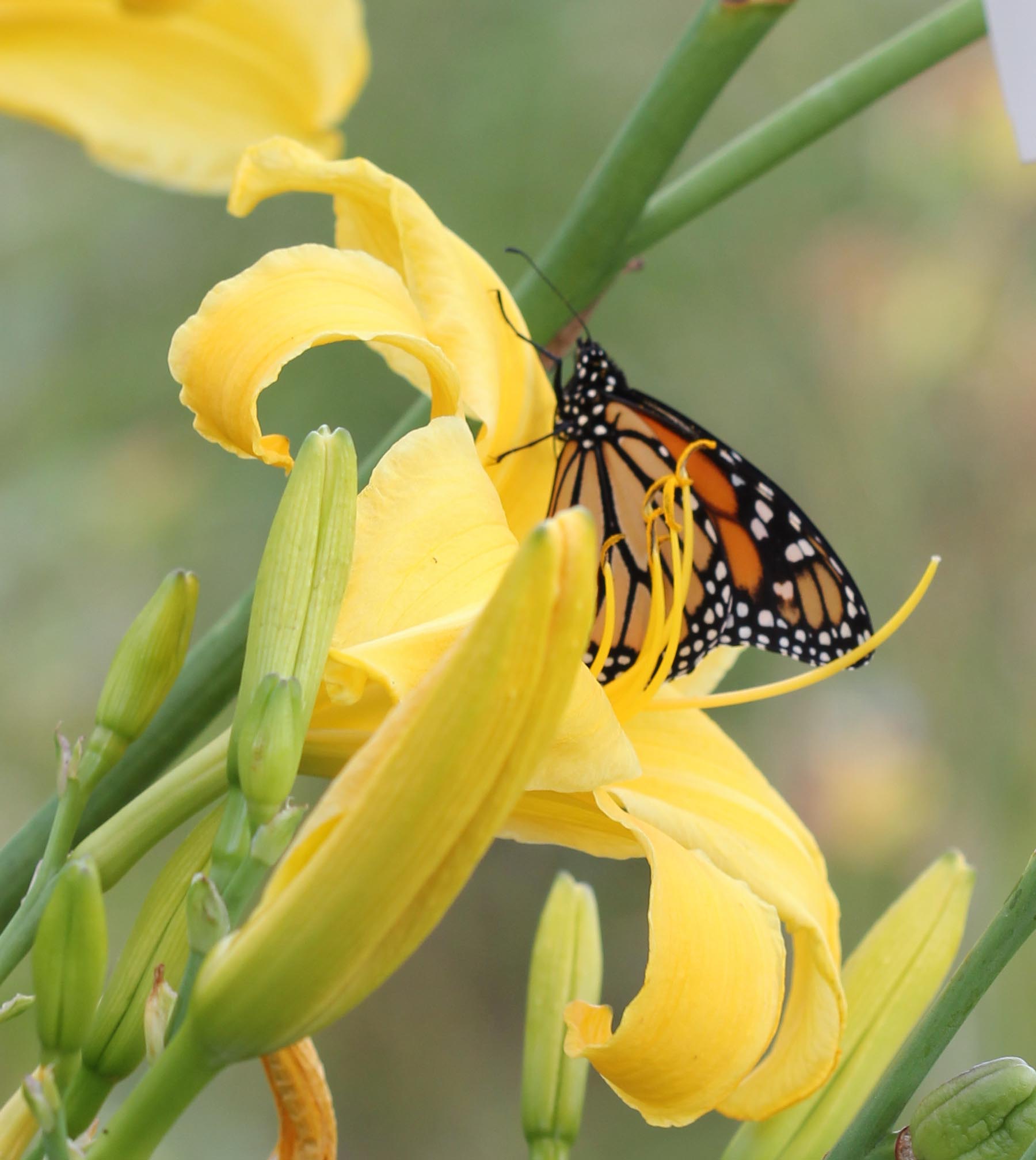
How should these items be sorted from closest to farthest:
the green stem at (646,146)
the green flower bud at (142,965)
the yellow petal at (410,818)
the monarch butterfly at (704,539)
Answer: the yellow petal at (410,818) → the green flower bud at (142,965) → the green stem at (646,146) → the monarch butterfly at (704,539)

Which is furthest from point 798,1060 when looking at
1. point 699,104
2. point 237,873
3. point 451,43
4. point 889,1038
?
point 451,43

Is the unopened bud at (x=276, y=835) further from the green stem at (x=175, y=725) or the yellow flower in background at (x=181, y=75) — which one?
the yellow flower in background at (x=181, y=75)

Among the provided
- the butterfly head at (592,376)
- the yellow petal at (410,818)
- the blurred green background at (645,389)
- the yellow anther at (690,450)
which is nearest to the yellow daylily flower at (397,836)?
the yellow petal at (410,818)

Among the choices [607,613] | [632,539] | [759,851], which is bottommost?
[759,851]

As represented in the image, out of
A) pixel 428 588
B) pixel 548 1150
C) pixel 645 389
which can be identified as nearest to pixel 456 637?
pixel 428 588

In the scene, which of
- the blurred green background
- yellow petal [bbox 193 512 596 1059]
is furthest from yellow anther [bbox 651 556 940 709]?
the blurred green background

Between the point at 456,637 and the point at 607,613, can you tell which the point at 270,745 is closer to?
the point at 456,637
